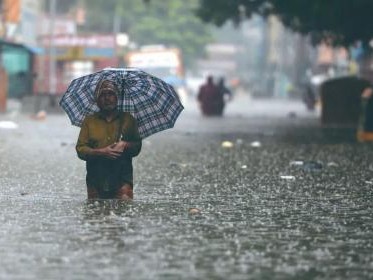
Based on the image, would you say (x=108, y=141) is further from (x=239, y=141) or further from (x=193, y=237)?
(x=239, y=141)

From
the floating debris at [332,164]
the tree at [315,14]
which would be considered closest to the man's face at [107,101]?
the floating debris at [332,164]

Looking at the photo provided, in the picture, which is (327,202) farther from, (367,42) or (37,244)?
(367,42)

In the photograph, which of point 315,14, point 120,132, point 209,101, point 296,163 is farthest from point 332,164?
point 209,101

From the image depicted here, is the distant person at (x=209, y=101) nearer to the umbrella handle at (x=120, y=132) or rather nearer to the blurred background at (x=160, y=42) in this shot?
the blurred background at (x=160, y=42)

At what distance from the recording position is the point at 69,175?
62.3ft

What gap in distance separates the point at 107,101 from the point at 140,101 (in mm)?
1087

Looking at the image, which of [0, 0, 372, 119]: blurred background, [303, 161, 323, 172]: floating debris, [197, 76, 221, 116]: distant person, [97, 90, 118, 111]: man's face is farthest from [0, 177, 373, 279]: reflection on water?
[197, 76, 221, 116]: distant person

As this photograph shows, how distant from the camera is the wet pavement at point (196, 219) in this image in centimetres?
975

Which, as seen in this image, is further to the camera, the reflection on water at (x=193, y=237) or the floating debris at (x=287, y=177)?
the floating debris at (x=287, y=177)

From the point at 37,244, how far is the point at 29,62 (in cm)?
4670

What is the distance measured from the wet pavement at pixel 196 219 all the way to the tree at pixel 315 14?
834 cm

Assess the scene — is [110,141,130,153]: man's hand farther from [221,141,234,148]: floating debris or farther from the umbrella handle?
[221,141,234,148]: floating debris

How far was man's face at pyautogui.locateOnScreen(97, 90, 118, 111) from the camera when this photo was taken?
13.9m

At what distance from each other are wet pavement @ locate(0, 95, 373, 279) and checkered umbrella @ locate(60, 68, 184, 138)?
865mm
